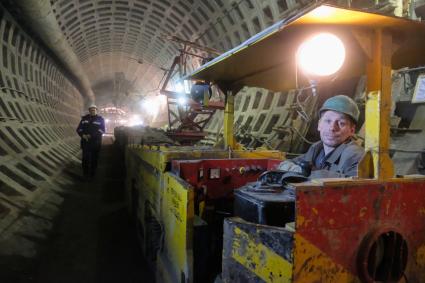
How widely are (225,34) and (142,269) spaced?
11147 mm

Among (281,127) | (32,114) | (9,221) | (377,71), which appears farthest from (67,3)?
(377,71)

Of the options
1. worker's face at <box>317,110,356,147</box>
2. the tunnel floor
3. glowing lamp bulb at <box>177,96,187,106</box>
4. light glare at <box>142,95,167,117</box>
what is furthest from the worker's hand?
light glare at <box>142,95,167,117</box>

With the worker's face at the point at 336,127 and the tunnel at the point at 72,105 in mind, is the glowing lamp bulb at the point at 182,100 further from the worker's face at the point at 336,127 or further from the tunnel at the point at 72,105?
the worker's face at the point at 336,127

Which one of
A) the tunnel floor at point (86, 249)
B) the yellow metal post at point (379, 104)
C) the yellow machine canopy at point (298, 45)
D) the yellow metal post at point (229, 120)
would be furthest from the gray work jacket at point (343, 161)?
the tunnel floor at point (86, 249)

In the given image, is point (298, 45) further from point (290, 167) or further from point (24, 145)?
point (24, 145)

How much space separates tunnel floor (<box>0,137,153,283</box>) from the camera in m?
3.80

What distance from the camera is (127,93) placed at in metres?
32.5

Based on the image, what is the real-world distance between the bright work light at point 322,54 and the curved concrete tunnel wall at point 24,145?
4.02 meters

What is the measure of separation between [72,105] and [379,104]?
23.5 meters

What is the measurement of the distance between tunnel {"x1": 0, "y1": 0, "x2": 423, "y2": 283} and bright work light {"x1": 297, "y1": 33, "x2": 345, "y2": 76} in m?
3.06

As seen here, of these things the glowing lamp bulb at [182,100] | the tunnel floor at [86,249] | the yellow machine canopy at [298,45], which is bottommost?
the tunnel floor at [86,249]

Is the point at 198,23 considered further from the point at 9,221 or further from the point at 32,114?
the point at 9,221

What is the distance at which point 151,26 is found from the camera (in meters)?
18.1

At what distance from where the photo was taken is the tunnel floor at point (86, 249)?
150 inches
